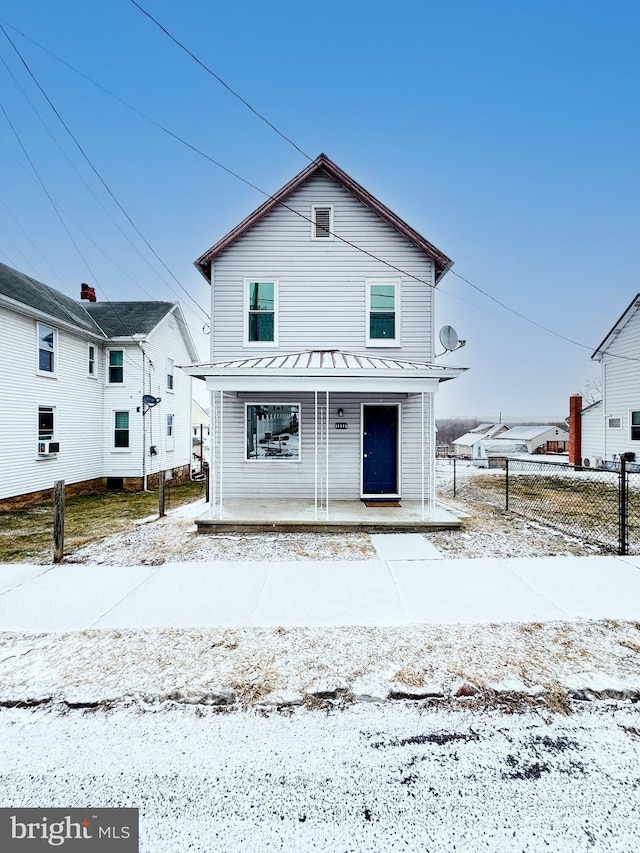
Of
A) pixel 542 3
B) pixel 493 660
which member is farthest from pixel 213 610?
pixel 542 3

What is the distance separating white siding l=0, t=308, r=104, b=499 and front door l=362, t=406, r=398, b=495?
34.5 ft

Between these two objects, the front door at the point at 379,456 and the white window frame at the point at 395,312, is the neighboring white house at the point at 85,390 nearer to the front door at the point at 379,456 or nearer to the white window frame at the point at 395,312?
the white window frame at the point at 395,312

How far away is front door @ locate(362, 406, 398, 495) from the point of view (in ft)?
32.2

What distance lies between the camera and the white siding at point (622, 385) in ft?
56.6

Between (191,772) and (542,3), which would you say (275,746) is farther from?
(542,3)

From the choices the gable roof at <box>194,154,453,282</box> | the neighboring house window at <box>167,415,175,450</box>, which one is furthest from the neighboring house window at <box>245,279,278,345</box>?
the neighboring house window at <box>167,415,175,450</box>

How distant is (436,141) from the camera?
26.2m

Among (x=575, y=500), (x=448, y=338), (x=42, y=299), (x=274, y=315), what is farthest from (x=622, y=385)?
(x=42, y=299)

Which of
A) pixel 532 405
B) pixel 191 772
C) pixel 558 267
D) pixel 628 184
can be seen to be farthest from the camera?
pixel 532 405

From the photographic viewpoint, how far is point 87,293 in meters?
18.8

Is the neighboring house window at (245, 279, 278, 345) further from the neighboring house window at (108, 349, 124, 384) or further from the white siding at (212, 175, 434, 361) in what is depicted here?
the neighboring house window at (108, 349, 124, 384)

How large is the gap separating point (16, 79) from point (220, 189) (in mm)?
21376

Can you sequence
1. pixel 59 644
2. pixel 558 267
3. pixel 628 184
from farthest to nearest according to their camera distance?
pixel 558 267
pixel 628 184
pixel 59 644

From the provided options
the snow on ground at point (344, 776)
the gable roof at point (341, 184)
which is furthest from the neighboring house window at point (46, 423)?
the snow on ground at point (344, 776)
